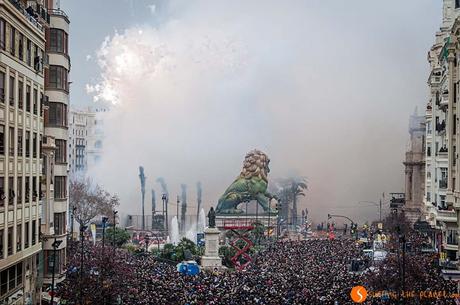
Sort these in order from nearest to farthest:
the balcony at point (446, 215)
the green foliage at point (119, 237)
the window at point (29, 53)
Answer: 1. the window at point (29, 53)
2. the balcony at point (446, 215)
3. the green foliage at point (119, 237)

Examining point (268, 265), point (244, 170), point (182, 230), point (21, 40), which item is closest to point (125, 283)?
point (21, 40)

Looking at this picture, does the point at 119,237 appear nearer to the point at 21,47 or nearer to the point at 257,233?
the point at 257,233

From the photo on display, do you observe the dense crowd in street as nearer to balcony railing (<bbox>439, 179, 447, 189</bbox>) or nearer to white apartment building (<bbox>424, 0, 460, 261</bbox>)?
white apartment building (<bbox>424, 0, 460, 261</bbox>)

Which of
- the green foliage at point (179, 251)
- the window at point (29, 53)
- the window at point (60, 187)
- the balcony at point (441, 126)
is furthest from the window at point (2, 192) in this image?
the green foliage at point (179, 251)

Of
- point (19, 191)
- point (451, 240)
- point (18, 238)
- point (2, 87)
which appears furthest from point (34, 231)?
point (451, 240)

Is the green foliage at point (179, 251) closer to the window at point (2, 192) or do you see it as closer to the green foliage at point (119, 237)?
the green foliage at point (119, 237)

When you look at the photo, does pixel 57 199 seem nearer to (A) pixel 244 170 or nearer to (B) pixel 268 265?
(B) pixel 268 265
